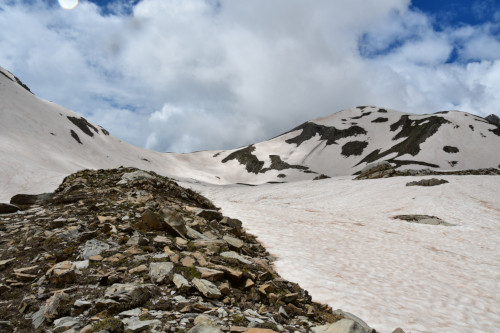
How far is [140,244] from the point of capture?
22.1 ft

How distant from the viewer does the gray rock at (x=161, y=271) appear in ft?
16.9

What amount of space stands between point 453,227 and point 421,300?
12936mm

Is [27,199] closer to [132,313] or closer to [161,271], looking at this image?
[161,271]

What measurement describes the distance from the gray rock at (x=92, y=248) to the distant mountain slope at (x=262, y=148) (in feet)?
99.7

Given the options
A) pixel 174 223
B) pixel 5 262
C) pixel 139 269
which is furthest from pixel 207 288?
pixel 5 262

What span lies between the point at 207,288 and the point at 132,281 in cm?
133

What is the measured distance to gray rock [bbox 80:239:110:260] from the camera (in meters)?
A: 6.04

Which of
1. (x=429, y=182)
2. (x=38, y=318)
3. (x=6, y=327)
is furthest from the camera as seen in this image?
(x=429, y=182)

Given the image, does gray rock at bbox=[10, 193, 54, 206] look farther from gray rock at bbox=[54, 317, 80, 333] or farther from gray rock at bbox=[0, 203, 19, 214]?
gray rock at bbox=[54, 317, 80, 333]

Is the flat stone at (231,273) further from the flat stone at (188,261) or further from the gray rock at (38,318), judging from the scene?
the gray rock at (38,318)

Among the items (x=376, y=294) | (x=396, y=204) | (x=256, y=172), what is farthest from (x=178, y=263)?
(x=256, y=172)

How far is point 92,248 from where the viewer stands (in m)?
6.28

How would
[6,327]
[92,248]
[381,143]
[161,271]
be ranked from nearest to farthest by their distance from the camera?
[6,327], [161,271], [92,248], [381,143]

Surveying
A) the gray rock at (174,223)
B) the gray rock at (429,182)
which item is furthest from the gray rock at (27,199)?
the gray rock at (429,182)
